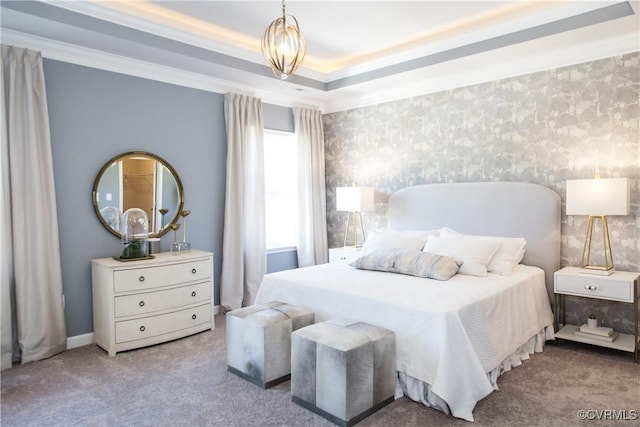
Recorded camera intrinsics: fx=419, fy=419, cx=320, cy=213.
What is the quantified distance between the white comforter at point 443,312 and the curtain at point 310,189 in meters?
1.72

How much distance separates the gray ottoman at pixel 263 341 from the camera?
9.06 feet

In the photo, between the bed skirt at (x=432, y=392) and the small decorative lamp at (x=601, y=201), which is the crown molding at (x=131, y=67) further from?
the bed skirt at (x=432, y=392)

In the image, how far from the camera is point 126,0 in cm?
335

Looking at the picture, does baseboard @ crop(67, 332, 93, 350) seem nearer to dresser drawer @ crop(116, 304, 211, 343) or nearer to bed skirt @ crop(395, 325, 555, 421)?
dresser drawer @ crop(116, 304, 211, 343)

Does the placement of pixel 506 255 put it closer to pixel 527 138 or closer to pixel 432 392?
pixel 527 138

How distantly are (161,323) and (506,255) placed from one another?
3.03m

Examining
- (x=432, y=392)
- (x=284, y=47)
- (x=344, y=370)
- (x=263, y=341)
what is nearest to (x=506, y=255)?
(x=432, y=392)

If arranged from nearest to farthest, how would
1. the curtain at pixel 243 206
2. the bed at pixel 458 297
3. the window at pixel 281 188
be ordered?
the bed at pixel 458 297 → the curtain at pixel 243 206 → the window at pixel 281 188

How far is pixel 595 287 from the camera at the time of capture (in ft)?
10.6

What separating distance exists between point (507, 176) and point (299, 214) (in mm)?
2501

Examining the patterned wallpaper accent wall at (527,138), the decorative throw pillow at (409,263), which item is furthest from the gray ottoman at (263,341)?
the patterned wallpaper accent wall at (527,138)

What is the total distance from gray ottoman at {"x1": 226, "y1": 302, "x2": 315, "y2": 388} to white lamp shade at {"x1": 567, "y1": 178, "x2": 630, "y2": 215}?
2286 mm

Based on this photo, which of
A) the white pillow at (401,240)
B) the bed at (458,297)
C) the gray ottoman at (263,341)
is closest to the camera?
the bed at (458,297)

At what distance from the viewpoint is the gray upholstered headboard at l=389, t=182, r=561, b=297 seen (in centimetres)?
374
